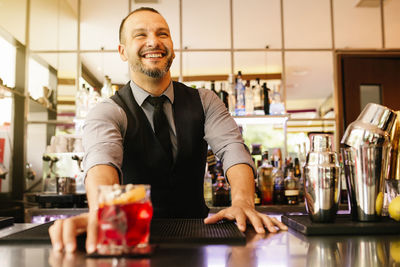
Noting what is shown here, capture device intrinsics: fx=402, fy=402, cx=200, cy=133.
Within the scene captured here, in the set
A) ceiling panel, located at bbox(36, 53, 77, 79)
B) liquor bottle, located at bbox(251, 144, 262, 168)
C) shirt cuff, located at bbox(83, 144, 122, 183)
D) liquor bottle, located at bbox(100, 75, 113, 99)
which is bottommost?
shirt cuff, located at bbox(83, 144, 122, 183)

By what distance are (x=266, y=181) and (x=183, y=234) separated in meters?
2.50

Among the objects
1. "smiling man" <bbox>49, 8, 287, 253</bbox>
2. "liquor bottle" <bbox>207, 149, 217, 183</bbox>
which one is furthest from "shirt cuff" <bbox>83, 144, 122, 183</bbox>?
"liquor bottle" <bbox>207, 149, 217, 183</bbox>

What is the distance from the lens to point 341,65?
4.05m

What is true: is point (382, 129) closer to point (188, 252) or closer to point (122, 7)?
point (188, 252)

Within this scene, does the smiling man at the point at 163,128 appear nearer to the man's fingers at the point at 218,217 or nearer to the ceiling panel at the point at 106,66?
the man's fingers at the point at 218,217

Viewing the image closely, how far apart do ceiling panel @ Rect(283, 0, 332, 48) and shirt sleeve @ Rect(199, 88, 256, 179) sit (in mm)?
2543

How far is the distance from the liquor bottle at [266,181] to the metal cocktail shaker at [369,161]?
2.17 metres

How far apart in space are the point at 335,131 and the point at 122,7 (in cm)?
243

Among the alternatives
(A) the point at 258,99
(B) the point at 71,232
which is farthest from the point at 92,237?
(A) the point at 258,99

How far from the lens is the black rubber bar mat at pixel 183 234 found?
83 cm

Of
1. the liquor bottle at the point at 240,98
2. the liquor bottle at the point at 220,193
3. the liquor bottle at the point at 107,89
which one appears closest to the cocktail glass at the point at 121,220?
the liquor bottle at the point at 220,193

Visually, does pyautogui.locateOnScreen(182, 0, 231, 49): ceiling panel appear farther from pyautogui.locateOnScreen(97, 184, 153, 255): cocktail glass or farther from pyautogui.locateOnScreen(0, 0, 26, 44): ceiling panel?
pyautogui.locateOnScreen(97, 184, 153, 255): cocktail glass

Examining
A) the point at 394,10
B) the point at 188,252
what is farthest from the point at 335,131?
the point at 188,252

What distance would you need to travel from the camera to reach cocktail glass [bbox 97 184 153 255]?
71 centimetres
